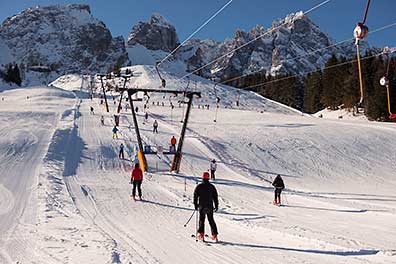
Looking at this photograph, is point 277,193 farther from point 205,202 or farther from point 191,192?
point 205,202

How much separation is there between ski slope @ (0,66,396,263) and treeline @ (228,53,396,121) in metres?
16.7

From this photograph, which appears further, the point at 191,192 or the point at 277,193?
the point at 191,192

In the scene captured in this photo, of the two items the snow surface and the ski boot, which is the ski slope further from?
the snow surface

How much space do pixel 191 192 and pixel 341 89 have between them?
221 feet

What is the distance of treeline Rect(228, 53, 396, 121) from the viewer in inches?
2542

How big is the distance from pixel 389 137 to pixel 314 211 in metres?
28.6

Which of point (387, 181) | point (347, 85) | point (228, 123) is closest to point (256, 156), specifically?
point (387, 181)

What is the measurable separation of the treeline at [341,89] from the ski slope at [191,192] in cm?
1670

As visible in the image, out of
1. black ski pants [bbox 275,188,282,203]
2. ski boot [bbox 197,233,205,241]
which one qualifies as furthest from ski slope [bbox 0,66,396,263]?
black ski pants [bbox 275,188,282,203]

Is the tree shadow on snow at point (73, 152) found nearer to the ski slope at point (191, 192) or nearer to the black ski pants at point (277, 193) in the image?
the ski slope at point (191, 192)

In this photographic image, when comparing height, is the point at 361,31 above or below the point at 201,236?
above

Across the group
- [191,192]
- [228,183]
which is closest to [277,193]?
[191,192]

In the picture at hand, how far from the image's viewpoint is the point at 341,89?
80125 mm

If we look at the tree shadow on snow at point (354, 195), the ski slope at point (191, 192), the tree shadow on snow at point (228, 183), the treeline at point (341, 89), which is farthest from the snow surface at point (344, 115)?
the tree shadow on snow at point (228, 183)
